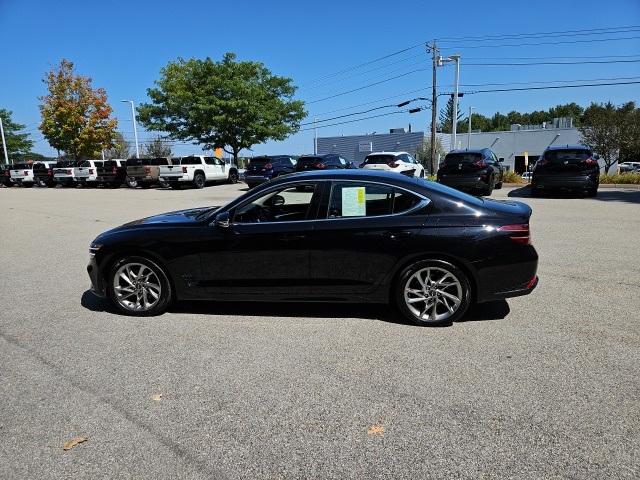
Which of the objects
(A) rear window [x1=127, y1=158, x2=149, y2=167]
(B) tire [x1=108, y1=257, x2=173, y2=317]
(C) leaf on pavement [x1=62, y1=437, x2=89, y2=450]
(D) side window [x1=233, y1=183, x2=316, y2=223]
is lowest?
(C) leaf on pavement [x1=62, y1=437, x2=89, y2=450]

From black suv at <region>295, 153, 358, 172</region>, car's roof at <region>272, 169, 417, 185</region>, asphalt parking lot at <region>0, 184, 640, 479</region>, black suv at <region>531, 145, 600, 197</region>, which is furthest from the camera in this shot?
black suv at <region>295, 153, 358, 172</region>

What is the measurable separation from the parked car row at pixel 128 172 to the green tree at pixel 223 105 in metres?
9.01

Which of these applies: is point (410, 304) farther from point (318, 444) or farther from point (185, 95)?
point (185, 95)

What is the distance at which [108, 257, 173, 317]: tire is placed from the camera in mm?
5000

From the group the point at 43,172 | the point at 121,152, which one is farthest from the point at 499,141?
the point at 121,152

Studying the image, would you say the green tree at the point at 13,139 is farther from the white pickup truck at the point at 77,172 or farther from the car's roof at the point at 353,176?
the car's roof at the point at 353,176

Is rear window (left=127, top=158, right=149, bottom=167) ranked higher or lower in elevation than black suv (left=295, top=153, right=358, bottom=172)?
higher

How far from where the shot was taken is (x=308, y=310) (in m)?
5.17

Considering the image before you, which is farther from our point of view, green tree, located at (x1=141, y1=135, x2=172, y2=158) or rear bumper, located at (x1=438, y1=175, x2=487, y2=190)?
green tree, located at (x1=141, y1=135, x2=172, y2=158)

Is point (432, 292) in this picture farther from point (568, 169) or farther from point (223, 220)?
point (568, 169)

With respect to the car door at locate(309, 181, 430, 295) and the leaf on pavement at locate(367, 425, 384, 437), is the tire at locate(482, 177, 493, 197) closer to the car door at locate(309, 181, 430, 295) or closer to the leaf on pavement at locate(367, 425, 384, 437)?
the car door at locate(309, 181, 430, 295)

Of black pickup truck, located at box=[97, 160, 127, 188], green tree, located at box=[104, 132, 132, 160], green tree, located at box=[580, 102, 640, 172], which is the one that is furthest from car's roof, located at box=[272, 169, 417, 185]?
green tree, located at box=[104, 132, 132, 160]

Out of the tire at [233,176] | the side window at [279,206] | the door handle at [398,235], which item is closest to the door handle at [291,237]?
the side window at [279,206]

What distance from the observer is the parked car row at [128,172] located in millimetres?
26031
